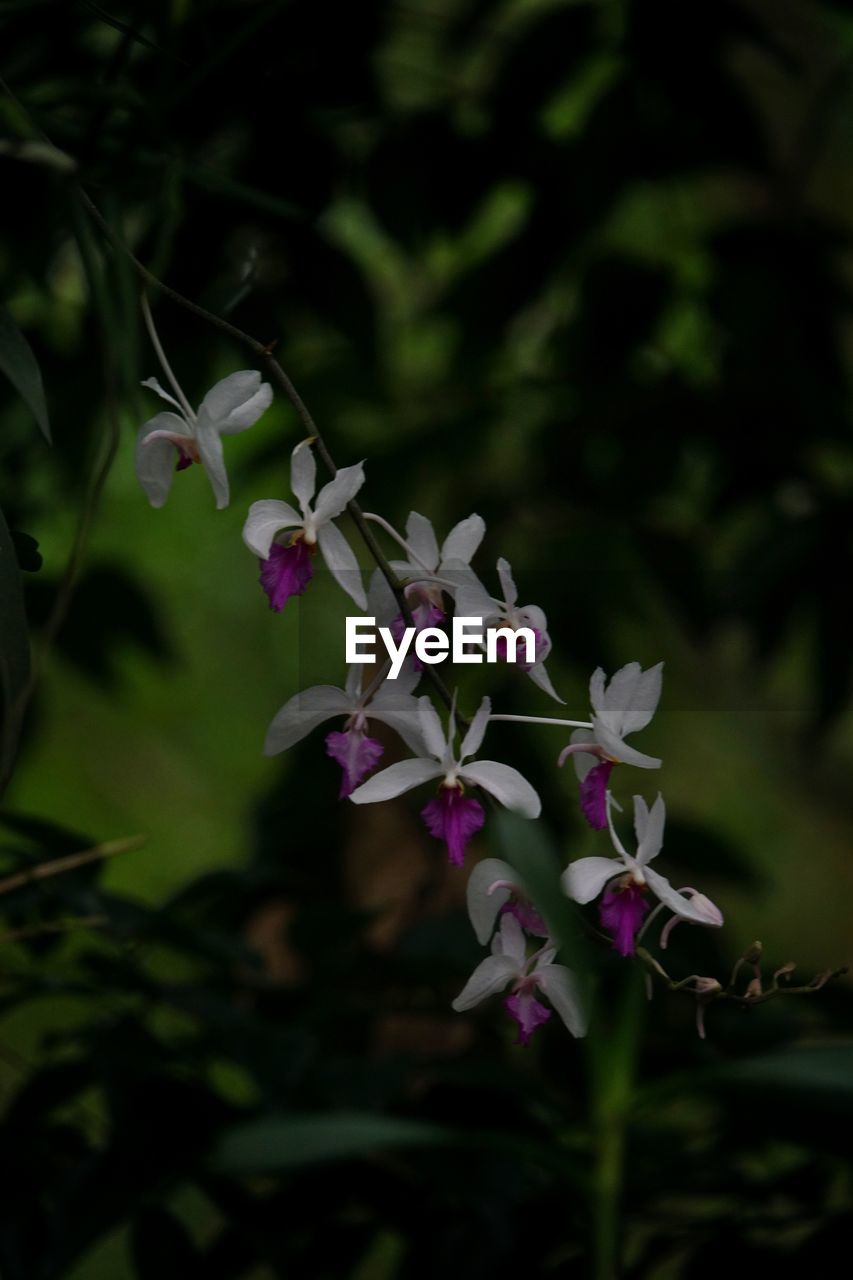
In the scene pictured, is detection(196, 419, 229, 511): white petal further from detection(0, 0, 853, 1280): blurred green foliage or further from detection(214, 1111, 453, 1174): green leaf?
detection(214, 1111, 453, 1174): green leaf

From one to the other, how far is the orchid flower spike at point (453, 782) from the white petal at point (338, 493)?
5 cm

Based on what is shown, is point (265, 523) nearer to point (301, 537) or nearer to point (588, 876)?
point (301, 537)

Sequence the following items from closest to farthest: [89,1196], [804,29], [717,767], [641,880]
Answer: [641,880]
[89,1196]
[804,29]
[717,767]

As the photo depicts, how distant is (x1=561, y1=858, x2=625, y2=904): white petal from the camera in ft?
1.02

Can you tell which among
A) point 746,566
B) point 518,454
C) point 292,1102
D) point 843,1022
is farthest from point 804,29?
point 292,1102

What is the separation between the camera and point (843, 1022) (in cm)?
64

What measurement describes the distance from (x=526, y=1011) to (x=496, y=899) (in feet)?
0.09

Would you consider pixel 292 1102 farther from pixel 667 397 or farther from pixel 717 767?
pixel 717 767

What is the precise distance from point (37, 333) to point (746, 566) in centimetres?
47

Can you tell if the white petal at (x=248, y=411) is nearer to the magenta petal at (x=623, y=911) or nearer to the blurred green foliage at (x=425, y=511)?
the blurred green foliage at (x=425, y=511)

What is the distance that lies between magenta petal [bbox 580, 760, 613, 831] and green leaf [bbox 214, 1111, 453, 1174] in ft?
0.27

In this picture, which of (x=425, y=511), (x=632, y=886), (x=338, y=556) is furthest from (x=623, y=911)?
(x=425, y=511)

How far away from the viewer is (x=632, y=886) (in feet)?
1.04

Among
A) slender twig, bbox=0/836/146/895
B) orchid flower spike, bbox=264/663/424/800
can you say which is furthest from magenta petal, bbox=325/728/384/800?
slender twig, bbox=0/836/146/895
